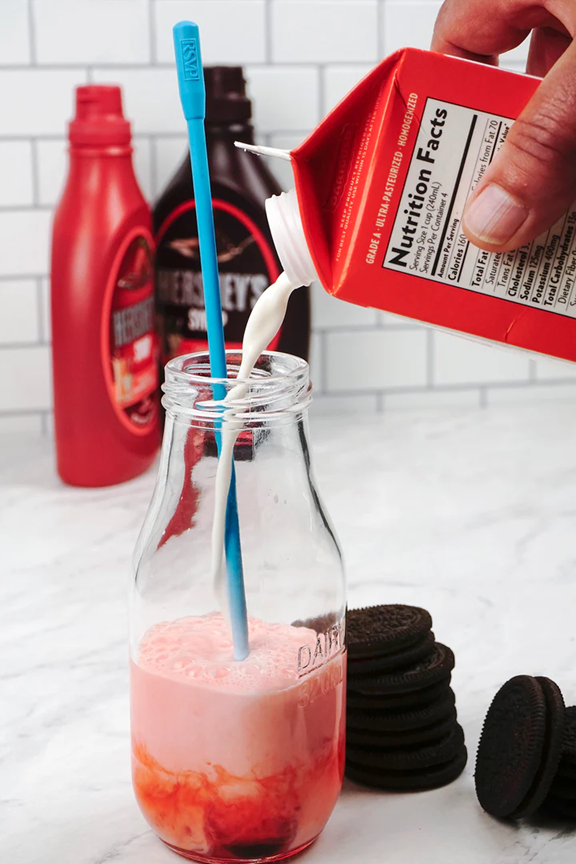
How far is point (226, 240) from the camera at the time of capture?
3.45ft

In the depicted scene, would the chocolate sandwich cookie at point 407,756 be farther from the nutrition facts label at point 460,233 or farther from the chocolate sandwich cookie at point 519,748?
the nutrition facts label at point 460,233

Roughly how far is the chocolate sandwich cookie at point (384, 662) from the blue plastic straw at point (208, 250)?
0.08m

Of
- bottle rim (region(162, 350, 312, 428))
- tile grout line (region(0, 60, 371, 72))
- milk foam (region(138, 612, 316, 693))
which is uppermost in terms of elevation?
tile grout line (region(0, 60, 371, 72))

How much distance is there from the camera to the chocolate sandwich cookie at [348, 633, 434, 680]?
1.84 ft

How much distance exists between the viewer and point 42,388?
1190mm

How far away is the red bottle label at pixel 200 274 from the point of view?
1.05 m

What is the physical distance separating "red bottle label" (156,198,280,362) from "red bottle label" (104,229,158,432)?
3cm

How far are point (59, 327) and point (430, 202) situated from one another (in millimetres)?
572

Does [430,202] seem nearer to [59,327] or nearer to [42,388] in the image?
[59,327]

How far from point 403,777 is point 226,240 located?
624 mm

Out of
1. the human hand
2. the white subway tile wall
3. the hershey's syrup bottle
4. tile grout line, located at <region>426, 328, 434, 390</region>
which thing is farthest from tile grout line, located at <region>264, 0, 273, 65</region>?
the human hand

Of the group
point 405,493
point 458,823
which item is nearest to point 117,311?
point 405,493

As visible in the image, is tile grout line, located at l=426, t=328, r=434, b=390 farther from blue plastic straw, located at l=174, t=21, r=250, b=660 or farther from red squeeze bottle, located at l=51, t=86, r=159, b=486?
blue plastic straw, located at l=174, t=21, r=250, b=660

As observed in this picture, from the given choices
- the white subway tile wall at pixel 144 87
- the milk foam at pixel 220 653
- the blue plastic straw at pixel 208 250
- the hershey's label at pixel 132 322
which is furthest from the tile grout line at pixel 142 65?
the milk foam at pixel 220 653
